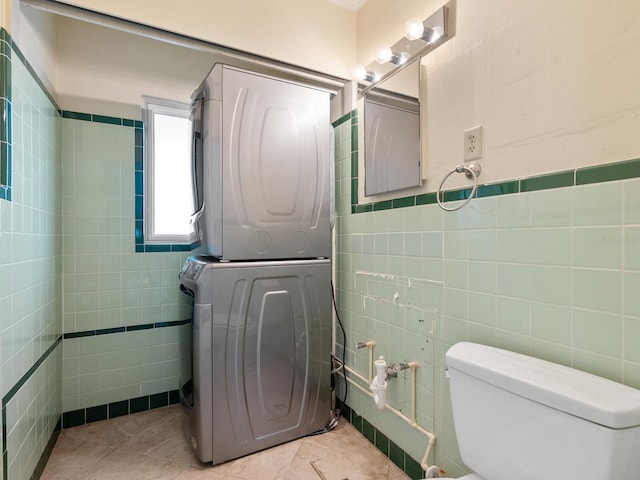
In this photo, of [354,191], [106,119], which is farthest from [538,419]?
[106,119]

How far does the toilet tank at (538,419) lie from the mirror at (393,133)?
793 mm

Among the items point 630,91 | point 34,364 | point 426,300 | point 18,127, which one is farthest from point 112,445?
point 630,91

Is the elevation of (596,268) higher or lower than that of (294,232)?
lower

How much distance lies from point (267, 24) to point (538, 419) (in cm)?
197

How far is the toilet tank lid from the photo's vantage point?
0.70 meters

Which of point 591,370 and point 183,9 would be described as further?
point 183,9

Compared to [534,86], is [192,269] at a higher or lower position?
lower

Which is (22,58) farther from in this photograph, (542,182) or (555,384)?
(555,384)

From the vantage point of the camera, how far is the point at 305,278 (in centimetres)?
178

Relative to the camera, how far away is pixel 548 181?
980 millimetres

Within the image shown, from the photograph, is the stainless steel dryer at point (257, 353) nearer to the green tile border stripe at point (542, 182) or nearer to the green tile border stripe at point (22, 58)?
the green tile border stripe at point (542, 182)

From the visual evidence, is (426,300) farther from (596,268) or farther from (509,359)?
(596,268)

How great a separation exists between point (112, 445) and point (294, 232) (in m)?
1.51

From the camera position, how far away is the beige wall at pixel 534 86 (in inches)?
33.0
